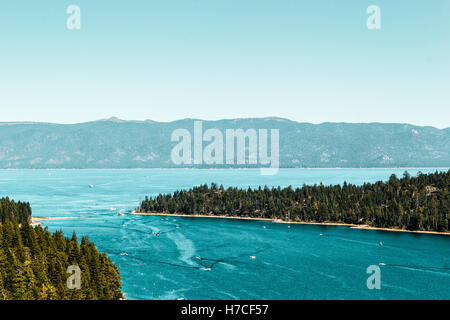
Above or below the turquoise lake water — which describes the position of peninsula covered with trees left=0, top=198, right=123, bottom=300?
above

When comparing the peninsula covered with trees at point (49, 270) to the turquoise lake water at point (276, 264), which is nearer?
the peninsula covered with trees at point (49, 270)

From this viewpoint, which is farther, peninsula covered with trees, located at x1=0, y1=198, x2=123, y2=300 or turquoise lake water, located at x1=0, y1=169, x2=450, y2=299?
turquoise lake water, located at x1=0, y1=169, x2=450, y2=299

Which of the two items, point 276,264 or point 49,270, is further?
point 276,264

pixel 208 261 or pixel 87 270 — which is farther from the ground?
pixel 87 270

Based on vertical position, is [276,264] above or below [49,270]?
below

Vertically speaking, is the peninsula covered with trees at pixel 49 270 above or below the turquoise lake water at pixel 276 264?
above
